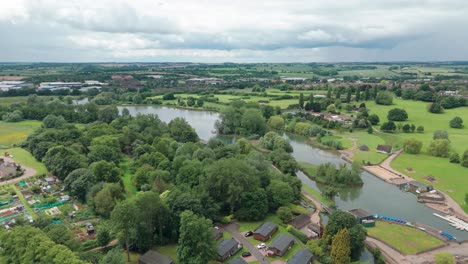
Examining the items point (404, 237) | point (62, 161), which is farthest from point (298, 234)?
point (62, 161)

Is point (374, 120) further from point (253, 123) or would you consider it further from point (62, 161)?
point (62, 161)

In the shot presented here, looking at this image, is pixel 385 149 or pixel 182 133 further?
pixel 182 133

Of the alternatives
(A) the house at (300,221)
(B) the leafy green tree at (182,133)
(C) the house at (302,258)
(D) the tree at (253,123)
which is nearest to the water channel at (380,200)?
(C) the house at (302,258)

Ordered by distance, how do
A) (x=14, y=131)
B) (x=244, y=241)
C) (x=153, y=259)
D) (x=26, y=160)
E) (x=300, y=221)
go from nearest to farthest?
(x=153, y=259)
(x=244, y=241)
(x=300, y=221)
(x=26, y=160)
(x=14, y=131)

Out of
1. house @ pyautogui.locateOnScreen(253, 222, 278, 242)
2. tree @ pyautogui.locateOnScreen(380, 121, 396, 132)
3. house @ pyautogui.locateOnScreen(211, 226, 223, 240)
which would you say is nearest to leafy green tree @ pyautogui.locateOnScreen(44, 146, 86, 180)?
house @ pyautogui.locateOnScreen(211, 226, 223, 240)

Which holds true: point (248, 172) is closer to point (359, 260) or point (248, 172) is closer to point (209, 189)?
point (209, 189)

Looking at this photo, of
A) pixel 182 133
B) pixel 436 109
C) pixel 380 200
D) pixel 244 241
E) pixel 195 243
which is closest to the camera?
pixel 195 243

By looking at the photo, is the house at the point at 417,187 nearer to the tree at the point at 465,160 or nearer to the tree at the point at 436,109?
the tree at the point at 465,160
